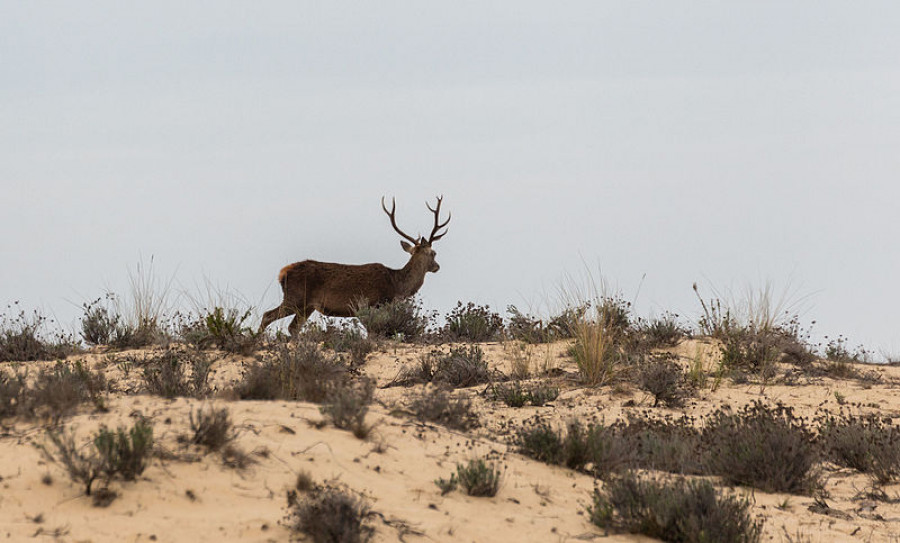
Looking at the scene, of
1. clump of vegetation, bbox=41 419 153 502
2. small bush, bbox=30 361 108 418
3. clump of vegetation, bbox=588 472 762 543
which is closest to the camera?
clump of vegetation, bbox=41 419 153 502

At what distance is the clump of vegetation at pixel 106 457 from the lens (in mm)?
5156

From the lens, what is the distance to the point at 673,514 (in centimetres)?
552

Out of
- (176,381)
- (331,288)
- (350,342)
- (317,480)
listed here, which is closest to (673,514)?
(317,480)

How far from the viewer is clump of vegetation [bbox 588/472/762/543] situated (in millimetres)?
5445

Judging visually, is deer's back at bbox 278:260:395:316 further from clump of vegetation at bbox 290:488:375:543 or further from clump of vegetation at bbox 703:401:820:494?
clump of vegetation at bbox 290:488:375:543

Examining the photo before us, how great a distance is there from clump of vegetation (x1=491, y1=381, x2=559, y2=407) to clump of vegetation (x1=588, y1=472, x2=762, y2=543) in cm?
396

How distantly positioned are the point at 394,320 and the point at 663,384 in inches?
212

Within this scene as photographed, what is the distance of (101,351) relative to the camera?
42.2 feet

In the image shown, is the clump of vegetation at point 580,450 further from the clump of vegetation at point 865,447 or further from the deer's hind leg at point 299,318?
the deer's hind leg at point 299,318

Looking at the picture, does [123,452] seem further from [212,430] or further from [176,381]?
[176,381]

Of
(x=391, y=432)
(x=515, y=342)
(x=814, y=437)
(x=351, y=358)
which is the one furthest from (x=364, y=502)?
(x=515, y=342)

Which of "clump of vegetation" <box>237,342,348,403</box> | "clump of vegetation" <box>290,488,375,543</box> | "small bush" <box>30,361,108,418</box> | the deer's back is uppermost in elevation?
the deer's back

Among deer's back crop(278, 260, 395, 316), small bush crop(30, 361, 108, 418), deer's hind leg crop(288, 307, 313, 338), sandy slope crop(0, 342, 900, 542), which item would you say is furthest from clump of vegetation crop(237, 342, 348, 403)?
deer's hind leg crop(288, 307, 313, 338)

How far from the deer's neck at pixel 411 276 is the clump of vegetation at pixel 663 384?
6032mm
